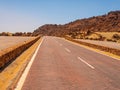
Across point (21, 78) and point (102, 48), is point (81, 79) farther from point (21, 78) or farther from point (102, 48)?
point (102, 48)

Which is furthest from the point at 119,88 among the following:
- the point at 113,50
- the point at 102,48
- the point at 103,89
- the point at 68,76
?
the point at 102,48

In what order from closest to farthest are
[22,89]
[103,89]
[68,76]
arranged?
[22,89] < [103,89] < [68,76]

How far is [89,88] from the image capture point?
7.95 m

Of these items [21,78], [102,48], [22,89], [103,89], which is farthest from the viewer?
[102,48]

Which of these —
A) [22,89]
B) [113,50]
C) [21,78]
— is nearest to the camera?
[22,89]

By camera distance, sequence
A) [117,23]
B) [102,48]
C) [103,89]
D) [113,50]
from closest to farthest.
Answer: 1. [103,89]
2. [113,50]
3. [102,48]
4. [117,23]

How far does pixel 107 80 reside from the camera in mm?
9531

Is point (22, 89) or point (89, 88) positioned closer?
point (22, 89)

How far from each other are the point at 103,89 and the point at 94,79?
1737mm

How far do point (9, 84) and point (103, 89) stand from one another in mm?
3016

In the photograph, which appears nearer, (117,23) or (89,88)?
(89,88)

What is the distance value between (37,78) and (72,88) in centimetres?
204

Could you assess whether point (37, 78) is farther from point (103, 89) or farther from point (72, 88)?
point (103, 89)

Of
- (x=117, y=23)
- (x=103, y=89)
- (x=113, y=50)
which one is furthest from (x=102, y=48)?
(x=117, y=23)
